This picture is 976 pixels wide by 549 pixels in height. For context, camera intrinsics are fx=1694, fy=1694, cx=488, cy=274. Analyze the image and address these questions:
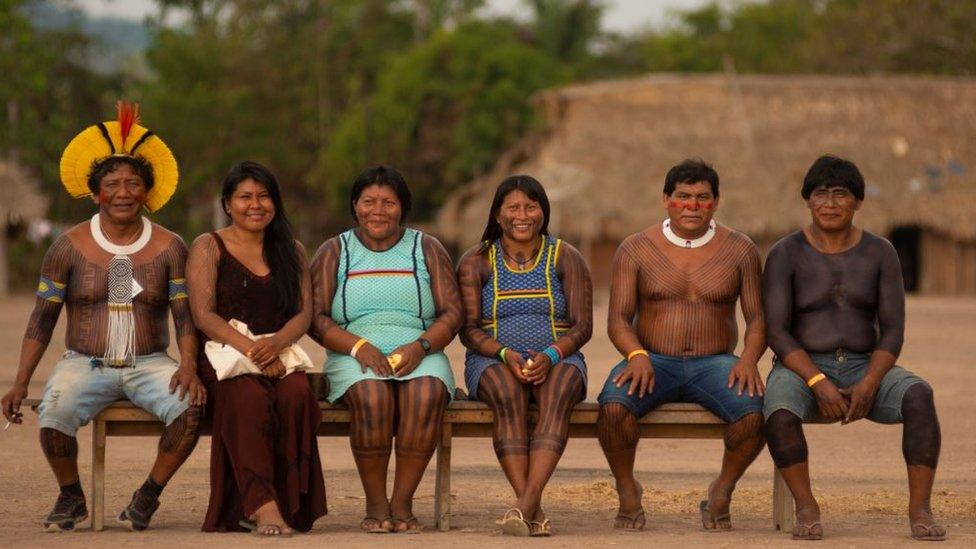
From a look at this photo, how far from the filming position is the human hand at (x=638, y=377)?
717 centimetres

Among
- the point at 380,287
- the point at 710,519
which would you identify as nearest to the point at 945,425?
the point at 710,519

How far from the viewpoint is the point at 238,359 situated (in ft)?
Answer: 23.1

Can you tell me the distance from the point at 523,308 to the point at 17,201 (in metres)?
27.1

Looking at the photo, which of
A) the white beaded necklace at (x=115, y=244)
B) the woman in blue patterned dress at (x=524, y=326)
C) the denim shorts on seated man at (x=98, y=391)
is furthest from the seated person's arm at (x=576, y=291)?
the white beaded necklace at (x=115, y=244)

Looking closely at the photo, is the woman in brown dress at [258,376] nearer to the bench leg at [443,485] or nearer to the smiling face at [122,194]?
the smiling face at [122,194]

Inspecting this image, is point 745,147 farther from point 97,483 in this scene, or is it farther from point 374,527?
point 97,483

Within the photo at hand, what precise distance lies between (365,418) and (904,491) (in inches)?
122

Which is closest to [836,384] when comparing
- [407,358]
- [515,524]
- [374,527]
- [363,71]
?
[515,524]

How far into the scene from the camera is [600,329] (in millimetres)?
22016

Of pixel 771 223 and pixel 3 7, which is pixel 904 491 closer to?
pixel 3 7

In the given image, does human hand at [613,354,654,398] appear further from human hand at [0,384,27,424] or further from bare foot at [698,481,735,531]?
human hand at [0,384,27,424]

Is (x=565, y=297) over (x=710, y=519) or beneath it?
over

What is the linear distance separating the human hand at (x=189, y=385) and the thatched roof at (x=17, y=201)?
26878 mm

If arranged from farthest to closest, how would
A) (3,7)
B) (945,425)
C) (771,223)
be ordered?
(771,223), (3,7), (945,425)
